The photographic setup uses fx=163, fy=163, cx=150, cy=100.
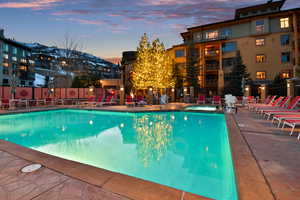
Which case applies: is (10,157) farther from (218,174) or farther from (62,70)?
(62,70)

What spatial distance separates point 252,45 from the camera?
85.0 feet

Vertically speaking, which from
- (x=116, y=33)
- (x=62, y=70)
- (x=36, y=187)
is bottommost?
(x=36, y=187)

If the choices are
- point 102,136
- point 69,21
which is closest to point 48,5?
point 69,21

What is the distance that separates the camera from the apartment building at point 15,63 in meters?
40.8

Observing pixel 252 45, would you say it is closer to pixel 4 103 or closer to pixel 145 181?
pixel 145 181

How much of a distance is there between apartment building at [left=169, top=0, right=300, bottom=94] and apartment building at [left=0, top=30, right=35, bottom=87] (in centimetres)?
3994

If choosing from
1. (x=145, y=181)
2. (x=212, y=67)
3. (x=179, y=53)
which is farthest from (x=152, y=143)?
(x=179, y=53)

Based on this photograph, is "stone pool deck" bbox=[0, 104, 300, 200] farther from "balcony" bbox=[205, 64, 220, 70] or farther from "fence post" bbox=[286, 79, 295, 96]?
"balcony" bbox=[205, 64, 220, 70]

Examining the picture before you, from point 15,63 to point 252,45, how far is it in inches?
2238

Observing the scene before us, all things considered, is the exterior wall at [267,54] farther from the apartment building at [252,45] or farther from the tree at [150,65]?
the tree at [150,65]

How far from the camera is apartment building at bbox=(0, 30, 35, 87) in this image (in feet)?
134

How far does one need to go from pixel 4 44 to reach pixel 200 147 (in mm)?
55165

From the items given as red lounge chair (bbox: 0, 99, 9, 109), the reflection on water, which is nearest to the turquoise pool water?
the reflection on water

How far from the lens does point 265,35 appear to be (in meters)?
25.1
